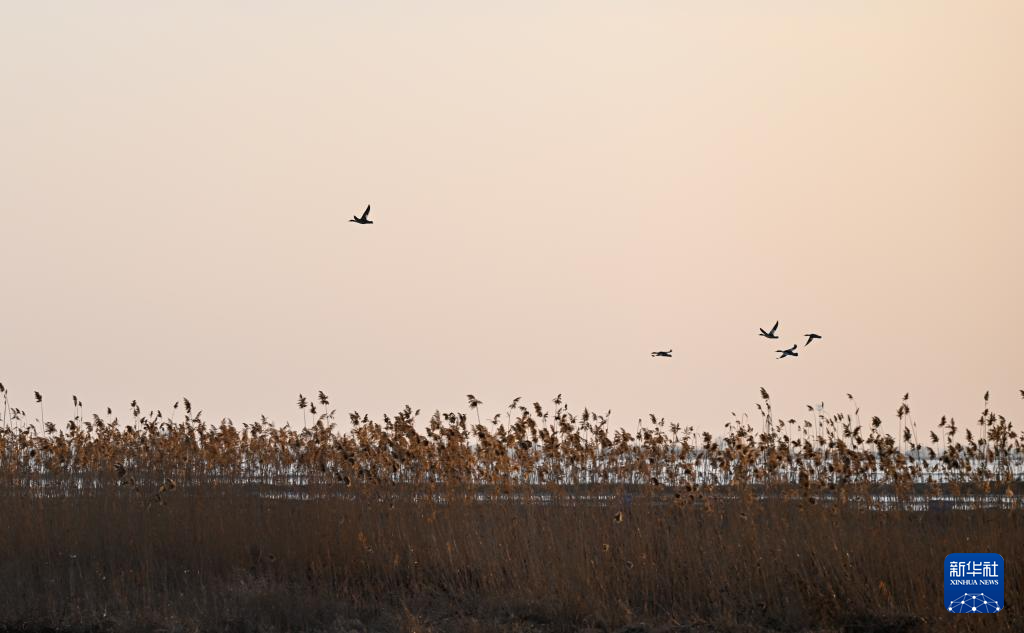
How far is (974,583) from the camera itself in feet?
38.5

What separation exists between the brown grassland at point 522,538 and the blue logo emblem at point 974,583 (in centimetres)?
13

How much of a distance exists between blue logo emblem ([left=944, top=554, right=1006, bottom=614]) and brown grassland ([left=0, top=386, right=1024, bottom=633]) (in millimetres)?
132

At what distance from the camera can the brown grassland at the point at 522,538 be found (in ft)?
40.1

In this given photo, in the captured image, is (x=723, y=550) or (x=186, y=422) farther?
(x=186, y=422)

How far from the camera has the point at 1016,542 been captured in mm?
12320

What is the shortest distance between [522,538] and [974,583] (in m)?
4.70

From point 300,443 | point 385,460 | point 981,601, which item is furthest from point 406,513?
point 981,601

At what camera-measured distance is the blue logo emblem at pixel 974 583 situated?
11289 millimetres

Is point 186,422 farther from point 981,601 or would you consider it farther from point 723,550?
point 981,601

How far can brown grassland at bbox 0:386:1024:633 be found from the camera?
12.2 m

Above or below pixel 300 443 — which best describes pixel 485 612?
below

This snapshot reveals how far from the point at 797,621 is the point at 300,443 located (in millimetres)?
8161

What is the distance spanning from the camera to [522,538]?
1378 centimetres

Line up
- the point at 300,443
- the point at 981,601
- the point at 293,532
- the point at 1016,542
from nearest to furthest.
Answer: the point at 981,601 → the point at 1016,542 → the point at 293,532 → the point at 300,443
